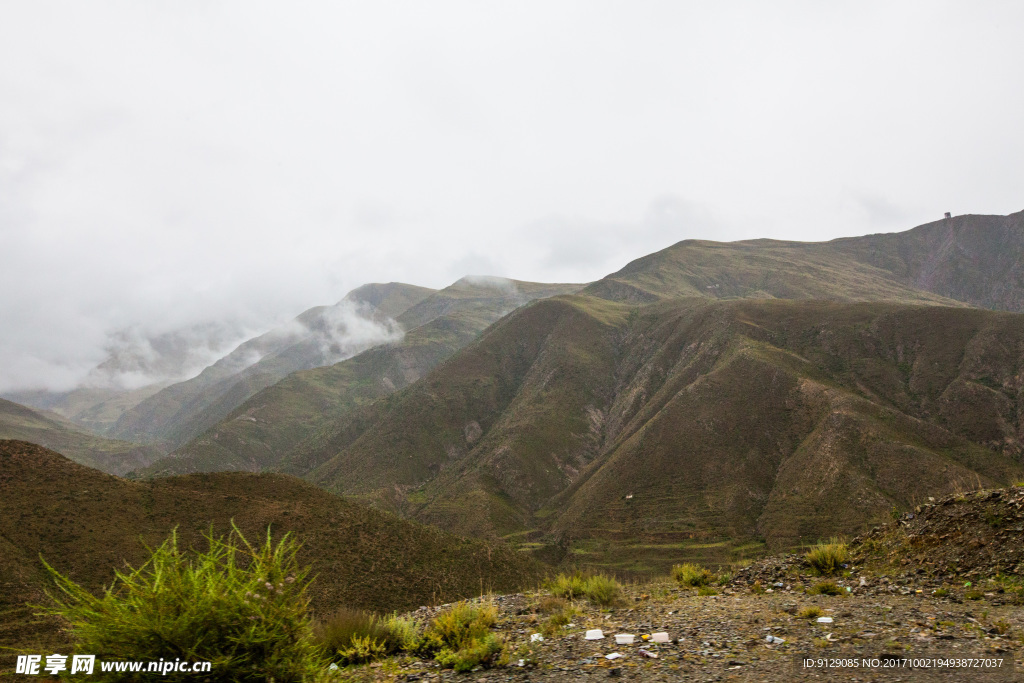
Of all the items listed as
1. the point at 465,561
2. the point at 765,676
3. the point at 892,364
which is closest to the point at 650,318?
the point at 892,364

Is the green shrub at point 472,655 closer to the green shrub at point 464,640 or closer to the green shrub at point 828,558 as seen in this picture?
the green shrub at point 464,640

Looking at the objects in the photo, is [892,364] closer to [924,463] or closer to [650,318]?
[924,463]

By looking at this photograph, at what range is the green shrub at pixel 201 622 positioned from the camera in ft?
17.4

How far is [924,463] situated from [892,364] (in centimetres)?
3093

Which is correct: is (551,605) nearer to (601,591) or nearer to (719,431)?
(601,591)

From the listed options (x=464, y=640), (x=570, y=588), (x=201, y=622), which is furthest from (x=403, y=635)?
(x=570, y=588)

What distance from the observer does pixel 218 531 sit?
31.0 m

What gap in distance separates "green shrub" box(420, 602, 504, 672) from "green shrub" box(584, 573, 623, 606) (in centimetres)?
315

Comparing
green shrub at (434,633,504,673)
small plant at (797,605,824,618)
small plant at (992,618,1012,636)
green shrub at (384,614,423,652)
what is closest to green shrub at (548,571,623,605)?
small plant at (797,605,824,618)

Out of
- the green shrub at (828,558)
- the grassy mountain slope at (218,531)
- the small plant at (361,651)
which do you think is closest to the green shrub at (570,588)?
the small plant at (361,651)

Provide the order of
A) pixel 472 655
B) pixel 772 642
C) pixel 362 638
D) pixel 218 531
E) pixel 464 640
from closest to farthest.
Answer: pixel 772 642, pixel 472 655, pixel 464 640, pixel 362 638, pixel 218 531

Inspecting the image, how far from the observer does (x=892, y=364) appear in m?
80.8

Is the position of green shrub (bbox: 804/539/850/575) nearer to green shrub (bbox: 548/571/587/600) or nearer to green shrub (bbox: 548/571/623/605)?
green shrub (bbox: 548/571/623/605)

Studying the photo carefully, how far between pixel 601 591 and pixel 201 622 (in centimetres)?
1018
